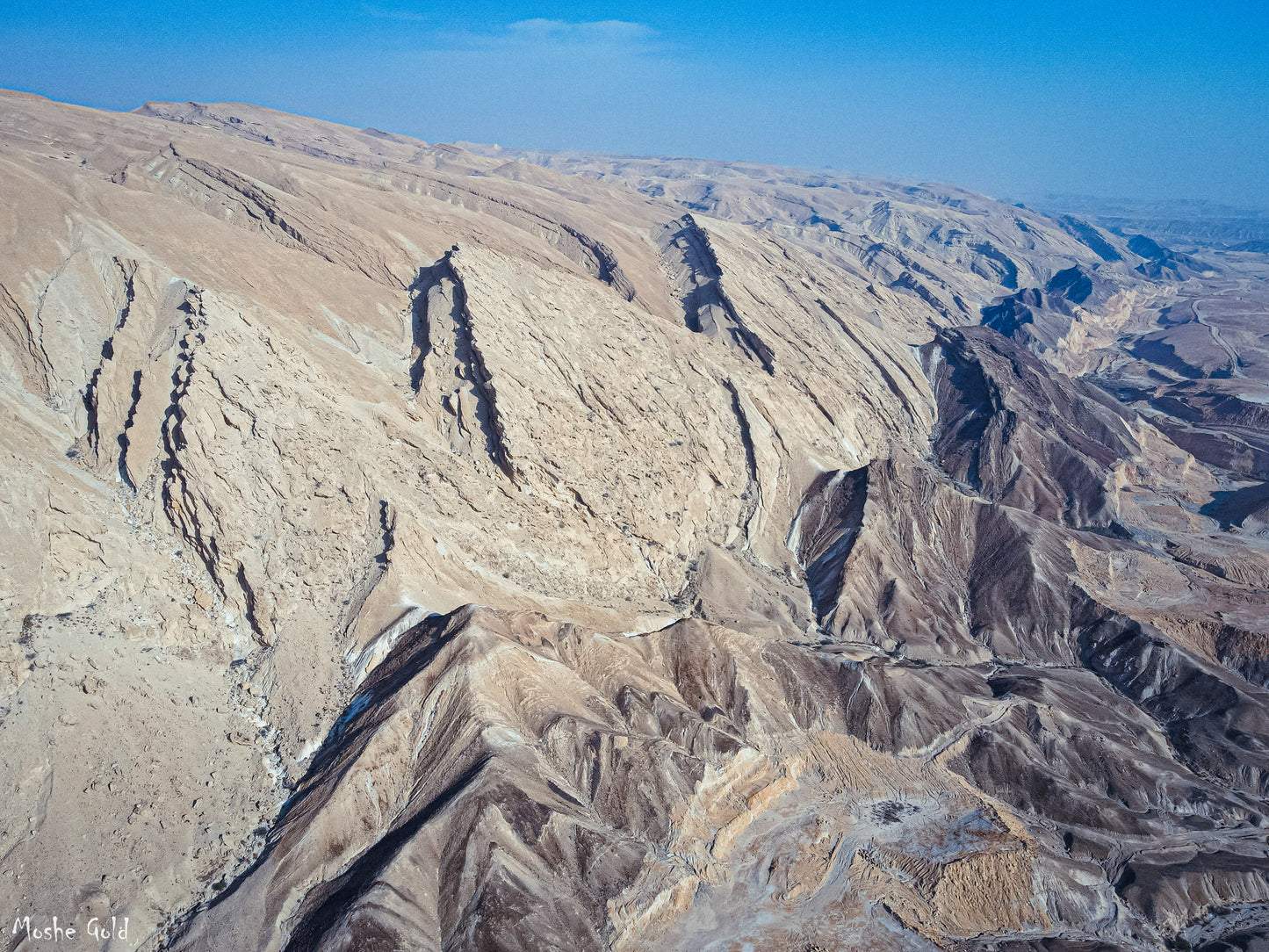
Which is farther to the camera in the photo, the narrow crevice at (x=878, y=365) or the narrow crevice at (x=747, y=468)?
the narrow crevice at (x=878, y=365)

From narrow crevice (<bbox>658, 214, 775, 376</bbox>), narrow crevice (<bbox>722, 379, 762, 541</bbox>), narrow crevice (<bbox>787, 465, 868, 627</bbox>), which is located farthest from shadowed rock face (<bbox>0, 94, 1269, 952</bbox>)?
narrow crevice (<bbox>658, 214, 775, 376</bbox>)

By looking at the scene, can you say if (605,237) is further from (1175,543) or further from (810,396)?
(1175,543)

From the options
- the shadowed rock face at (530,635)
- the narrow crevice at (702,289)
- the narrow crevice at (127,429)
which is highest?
the narrow crevice at (702,289)

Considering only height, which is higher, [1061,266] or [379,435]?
[1061,266]

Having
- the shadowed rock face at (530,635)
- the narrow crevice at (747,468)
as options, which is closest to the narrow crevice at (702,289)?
the shadowed rock face at (530,635)

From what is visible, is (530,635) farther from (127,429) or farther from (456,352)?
(127,429)

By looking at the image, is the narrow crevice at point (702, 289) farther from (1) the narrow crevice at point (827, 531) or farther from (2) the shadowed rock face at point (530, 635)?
(1) the narrow crevice at point (827, 531)

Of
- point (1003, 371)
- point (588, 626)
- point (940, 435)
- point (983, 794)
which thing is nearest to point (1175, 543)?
point (940, 435)

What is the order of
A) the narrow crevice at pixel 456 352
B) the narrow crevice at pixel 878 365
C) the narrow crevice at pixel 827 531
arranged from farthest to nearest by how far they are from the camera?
the narrow crevice at pixel 878 365 < the narrow crevice at pixel 827 531 < the narrow crevice at pixel 456 352
